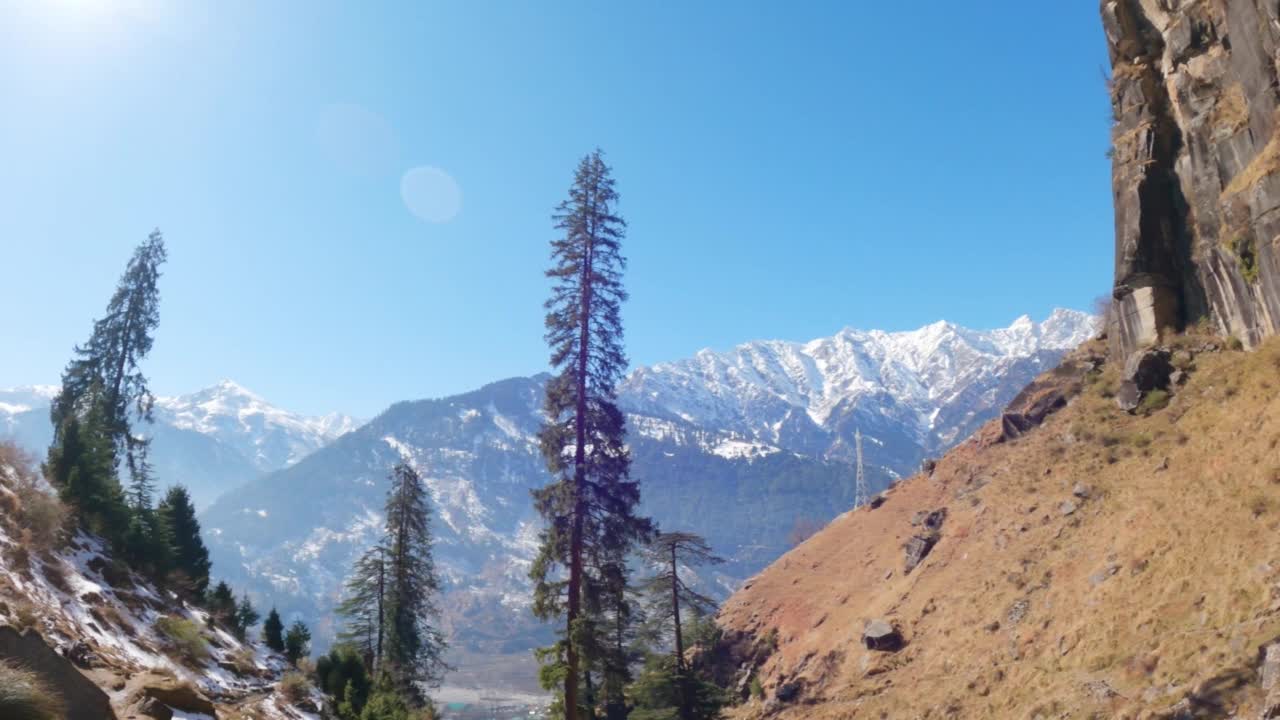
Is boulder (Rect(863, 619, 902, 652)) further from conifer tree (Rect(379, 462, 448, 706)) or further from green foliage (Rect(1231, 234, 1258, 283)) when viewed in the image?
conifer tree (Rect(379, 462, 448, 706))

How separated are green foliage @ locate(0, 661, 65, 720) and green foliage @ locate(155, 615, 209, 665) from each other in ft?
31.9

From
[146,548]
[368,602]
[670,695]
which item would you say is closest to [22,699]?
[146,548]

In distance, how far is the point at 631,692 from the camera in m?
32.3

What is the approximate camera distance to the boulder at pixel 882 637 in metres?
31.8

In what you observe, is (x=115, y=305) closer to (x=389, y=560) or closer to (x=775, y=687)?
(x=389, y=560)

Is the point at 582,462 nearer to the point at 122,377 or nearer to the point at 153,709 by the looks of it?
the point at 153,709

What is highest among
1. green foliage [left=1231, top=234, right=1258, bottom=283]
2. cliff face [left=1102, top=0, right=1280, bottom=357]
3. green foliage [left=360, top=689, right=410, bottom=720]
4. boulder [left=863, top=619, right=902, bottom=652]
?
cliff face [left=1102, top=0, right=1280, bottom=357]

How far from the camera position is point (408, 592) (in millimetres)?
36000

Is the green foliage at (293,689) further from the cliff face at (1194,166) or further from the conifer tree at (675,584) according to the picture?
the cliff face at (1194,166)

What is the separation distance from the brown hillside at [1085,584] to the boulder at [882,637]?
459 millimetres

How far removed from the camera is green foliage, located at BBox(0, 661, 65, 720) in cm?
785

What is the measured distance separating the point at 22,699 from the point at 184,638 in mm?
11470

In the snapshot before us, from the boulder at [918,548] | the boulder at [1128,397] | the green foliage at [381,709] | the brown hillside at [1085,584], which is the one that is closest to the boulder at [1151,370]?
the boulder at [1128,397]

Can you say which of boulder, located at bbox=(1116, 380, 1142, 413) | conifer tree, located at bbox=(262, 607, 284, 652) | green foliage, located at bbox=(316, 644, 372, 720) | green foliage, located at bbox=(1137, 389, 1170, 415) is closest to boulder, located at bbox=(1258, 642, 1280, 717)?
green foliage, located at bbox=(1137, 389, 1170, 415)
